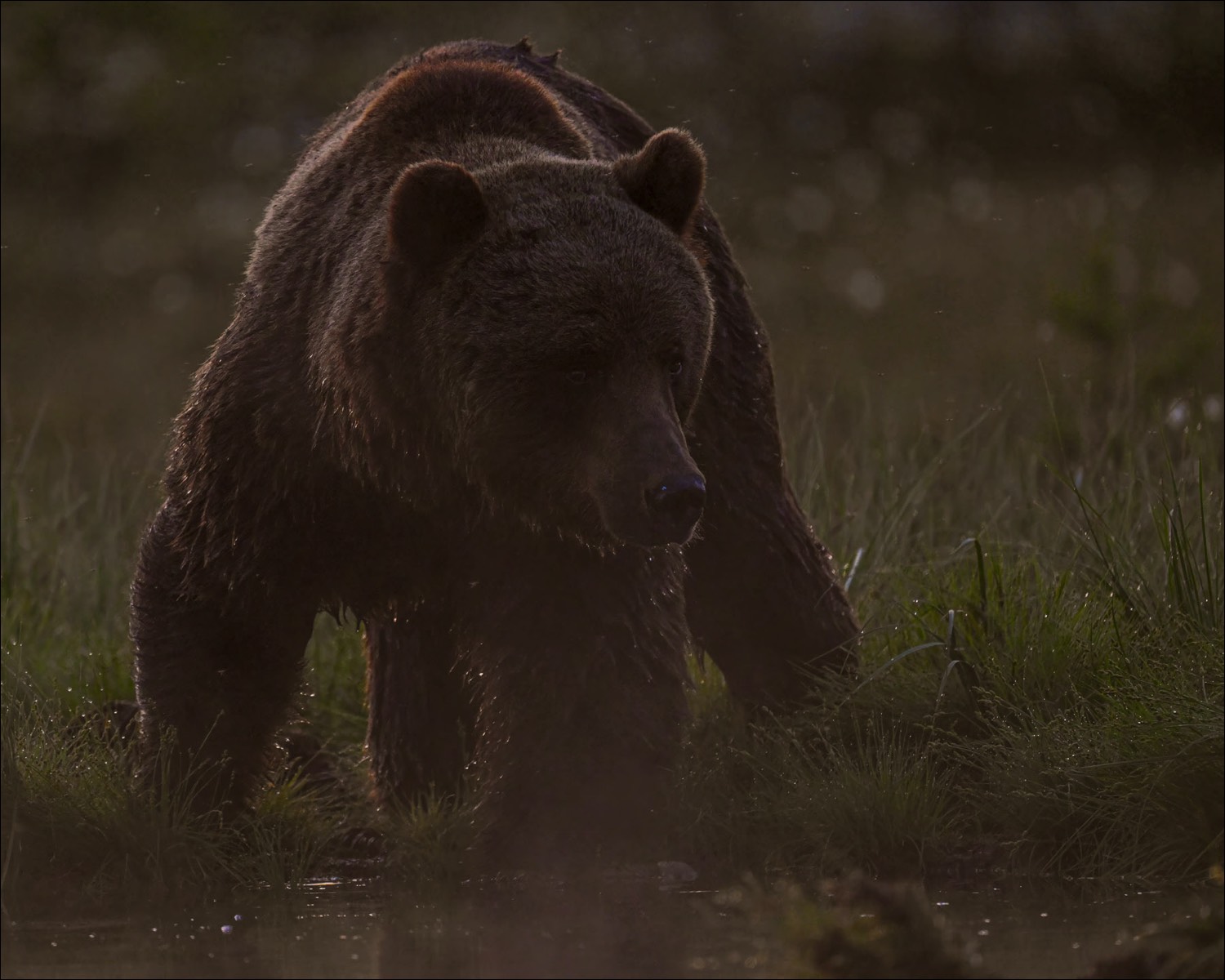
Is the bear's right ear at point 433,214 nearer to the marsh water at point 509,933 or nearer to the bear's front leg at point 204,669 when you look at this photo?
the bear's front leg at point 204,669

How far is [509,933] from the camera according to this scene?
4215mm

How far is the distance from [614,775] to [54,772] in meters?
1.50

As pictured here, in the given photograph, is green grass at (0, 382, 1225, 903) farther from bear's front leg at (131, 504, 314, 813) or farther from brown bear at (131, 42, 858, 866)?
brown bear at (131, 42, 858, 866)

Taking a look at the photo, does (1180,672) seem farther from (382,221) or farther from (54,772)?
(54,772)

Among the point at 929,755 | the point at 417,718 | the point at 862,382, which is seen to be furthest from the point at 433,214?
the point at 862,382

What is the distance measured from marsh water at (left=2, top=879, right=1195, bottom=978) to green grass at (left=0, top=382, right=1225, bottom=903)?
23cm

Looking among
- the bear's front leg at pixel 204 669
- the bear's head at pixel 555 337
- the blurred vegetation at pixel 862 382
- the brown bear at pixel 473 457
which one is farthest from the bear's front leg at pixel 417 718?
the bear's head at pixel 555 337

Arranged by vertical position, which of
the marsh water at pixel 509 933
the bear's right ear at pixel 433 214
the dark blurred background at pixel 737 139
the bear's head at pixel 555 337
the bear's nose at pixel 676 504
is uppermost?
the bear's right ear at pixel 433 214

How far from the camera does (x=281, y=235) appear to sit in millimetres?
5289

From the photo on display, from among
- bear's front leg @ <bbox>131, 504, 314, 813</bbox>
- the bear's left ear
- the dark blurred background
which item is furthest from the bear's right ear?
the dark blurred background

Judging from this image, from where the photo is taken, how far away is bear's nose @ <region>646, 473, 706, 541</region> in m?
4.28

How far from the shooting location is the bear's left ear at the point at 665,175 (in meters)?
4.84

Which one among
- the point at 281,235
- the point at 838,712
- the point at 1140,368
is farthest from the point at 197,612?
the point at 1140,368

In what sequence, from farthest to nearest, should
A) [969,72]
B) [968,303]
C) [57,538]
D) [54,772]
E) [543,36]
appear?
1. [969,72]
2. [543,36]
3. [968,303]
4. [57,538]
5. [54,772]
